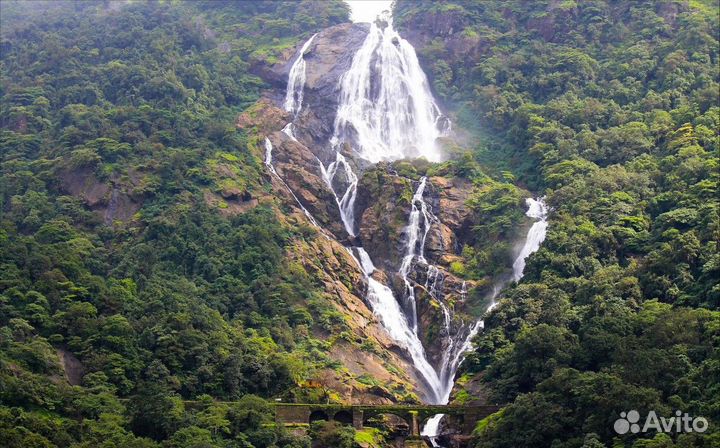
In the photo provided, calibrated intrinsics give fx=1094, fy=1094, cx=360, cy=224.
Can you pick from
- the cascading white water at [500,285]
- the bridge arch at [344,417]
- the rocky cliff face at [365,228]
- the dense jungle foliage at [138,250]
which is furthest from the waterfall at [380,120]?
the bridge arch at [344,417]

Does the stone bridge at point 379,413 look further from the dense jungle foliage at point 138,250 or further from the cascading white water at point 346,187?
the cascading white water at point 346,187

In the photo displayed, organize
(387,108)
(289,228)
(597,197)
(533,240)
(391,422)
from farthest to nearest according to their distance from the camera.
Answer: (387,108) → (289,228) → (533,240) → (597,197) → (391,422)

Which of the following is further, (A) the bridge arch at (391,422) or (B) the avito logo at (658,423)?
(A) the bridge arch at (391,422)

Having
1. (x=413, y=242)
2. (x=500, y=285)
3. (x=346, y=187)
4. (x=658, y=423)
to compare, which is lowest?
(x=658, y=423)

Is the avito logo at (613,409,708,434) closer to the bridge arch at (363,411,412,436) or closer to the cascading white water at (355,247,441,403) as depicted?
the bridge arch at (363,411,412,436)

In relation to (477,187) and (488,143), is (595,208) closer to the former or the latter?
(477,187)

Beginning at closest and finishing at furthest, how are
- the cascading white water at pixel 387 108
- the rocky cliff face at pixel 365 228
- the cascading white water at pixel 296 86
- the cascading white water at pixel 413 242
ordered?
the rocky cliff face at pixel 365 228, the cascading white water at pixel 413 242, the cascading white water at pixel 387 108, the cascading white water at pixel 296 86

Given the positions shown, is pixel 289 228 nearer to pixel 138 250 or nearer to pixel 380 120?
pixel 138 250

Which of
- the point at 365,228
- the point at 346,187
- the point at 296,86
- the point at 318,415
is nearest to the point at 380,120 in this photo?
the point at 296,86
